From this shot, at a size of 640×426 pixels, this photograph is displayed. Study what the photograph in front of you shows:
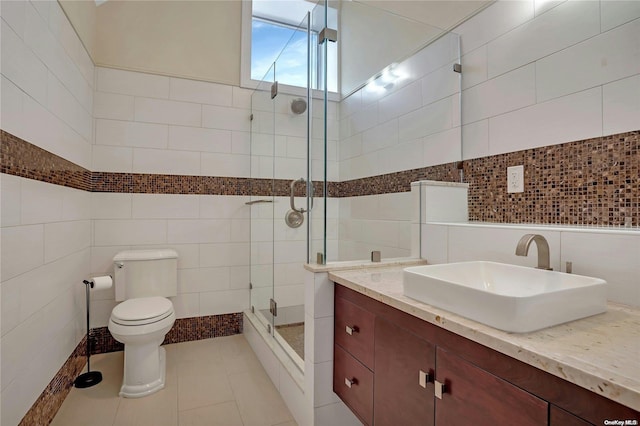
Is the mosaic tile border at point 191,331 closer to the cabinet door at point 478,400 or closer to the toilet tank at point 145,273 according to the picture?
the toilet tank at point 145,273

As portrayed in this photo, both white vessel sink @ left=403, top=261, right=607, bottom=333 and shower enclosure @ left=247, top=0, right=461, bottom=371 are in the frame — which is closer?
white vessel sink @ left=403, top=261, right=607, bottom=333

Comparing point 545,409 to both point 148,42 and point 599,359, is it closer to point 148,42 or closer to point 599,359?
point 599,359

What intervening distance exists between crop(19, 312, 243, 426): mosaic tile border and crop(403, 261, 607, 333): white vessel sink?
72.0 inches

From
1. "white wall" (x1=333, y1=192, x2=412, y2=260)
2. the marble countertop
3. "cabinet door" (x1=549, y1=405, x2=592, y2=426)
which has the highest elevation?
"white wall" (x1=333, y1=192, x2=412, y2=260)

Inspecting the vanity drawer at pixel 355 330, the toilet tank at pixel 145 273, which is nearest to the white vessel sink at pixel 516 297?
the vanity drawer at pixel 355 330

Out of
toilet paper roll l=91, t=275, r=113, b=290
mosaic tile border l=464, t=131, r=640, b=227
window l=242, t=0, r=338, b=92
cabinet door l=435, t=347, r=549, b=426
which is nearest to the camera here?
cabinet door l=435, t=347, r=549, b=426

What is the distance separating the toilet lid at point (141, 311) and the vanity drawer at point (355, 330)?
1234mm

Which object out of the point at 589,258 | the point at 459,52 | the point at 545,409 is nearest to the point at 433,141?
the point at 459,52

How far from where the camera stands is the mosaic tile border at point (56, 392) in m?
1.55

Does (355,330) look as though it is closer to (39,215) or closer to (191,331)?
(39,215)

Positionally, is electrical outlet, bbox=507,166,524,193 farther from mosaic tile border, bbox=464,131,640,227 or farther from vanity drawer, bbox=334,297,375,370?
vanity drawer, bbox=334,297,375,370

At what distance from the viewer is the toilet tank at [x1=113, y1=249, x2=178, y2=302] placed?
2.41 metres

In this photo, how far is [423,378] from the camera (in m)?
0.99

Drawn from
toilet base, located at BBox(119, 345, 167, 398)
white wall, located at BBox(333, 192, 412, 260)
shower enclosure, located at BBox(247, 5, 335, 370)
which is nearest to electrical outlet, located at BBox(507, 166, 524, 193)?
white wall, located at BBox(333, 192, 412, 260)
